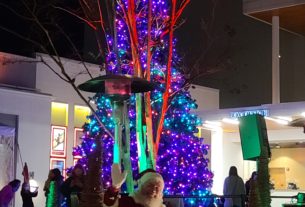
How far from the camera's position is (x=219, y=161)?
21312mm

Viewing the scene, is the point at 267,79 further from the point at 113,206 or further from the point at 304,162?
the point at 113,206

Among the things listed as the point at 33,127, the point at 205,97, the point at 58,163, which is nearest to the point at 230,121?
the point at 205,97

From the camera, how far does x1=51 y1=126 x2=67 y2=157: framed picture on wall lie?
17.6m

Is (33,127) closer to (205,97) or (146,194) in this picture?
(205,97)

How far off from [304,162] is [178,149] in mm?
10217

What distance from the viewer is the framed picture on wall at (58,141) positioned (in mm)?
17578

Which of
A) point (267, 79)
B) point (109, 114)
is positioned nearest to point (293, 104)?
point (109, 114)

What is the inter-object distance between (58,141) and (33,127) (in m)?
1.18

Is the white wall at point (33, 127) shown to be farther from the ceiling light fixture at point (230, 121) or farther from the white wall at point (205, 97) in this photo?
the white wall at point (205, 97)

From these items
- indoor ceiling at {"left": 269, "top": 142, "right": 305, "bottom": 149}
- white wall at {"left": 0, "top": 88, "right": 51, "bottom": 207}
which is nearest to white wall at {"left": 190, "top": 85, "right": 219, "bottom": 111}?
indoor ceiling at {"left": 269, "top": 142, "right": 305, "bottom": 149}

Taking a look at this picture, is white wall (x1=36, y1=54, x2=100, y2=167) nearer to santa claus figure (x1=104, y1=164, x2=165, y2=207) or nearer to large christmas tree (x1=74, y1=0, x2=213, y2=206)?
large christmas tree (x1=74, y1=0, x2=213, y2=206)

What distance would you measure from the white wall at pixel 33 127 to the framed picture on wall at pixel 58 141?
0.44 metres

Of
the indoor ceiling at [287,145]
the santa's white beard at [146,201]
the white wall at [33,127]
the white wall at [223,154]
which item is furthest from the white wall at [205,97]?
the santa's white beard at [146,201]

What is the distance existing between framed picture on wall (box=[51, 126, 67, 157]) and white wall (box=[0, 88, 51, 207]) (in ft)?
1.43
